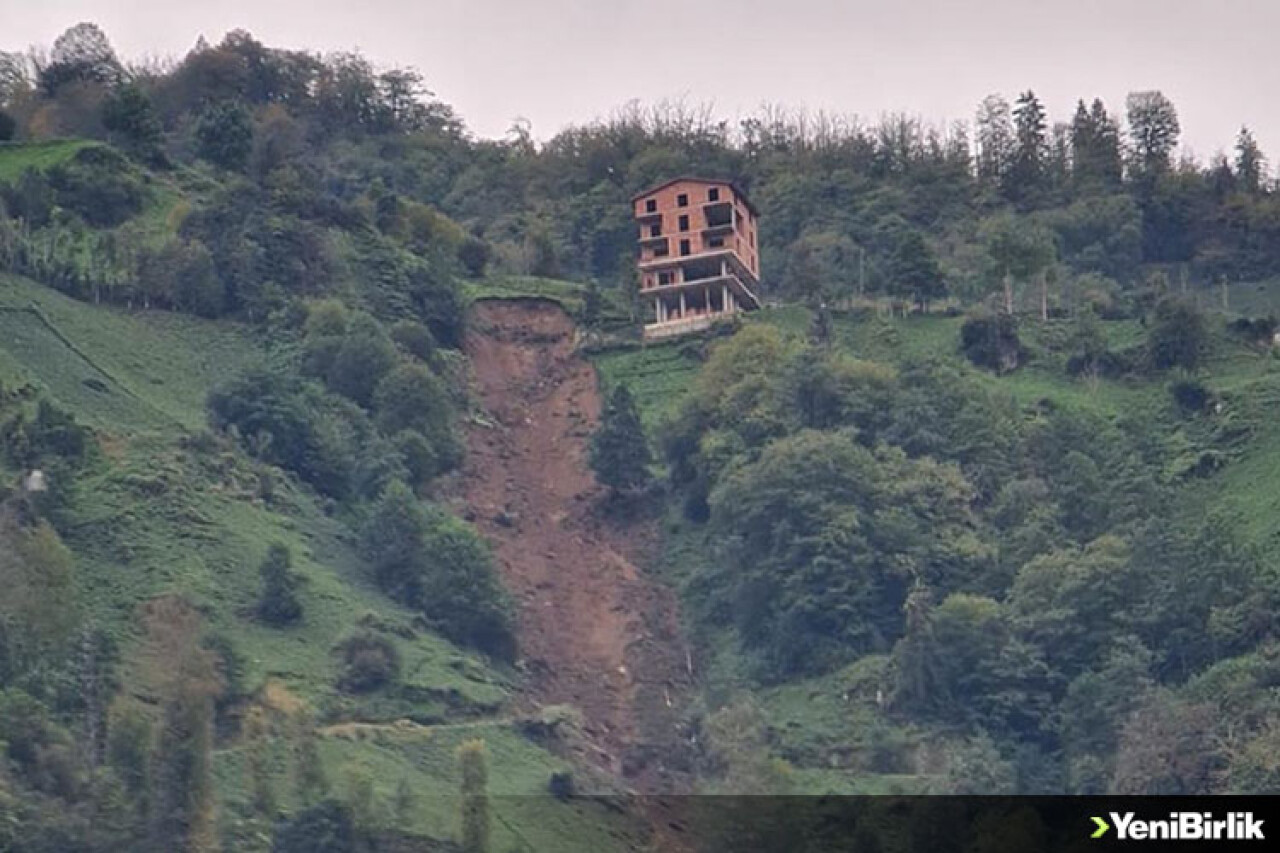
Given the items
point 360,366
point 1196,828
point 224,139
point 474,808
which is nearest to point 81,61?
point 224,139

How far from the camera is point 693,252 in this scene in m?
78.7

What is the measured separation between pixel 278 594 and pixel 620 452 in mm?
12424

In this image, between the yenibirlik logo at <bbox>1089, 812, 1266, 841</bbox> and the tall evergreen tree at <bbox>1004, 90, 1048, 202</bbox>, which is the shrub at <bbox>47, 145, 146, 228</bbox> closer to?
the tall evergreen tree at <bbox>1004, 90, 1048, 202</bbox>

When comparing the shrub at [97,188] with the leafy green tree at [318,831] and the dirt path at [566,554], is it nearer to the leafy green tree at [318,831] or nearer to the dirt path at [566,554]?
the dirt path at [566,554]

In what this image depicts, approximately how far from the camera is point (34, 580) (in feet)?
172

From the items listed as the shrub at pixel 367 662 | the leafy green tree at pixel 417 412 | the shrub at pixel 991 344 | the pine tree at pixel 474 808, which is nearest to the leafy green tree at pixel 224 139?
the leafy green tree at pixel 417 412

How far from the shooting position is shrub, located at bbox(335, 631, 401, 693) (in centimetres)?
5512

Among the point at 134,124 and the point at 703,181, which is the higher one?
the point at 134,124

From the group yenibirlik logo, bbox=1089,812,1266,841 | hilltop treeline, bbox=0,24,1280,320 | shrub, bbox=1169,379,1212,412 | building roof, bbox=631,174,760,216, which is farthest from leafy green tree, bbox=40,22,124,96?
yenibirlik logo, bbox=1089,812,1266,841

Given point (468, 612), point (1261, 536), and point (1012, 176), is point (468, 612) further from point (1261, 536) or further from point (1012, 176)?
point (1012, 176)

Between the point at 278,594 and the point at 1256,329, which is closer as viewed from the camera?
the point at 278,594

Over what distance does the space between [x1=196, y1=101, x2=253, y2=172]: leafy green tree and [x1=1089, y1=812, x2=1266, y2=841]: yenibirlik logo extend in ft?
176

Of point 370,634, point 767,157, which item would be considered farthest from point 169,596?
point 767,157

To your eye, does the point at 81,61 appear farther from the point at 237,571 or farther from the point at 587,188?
the point at 237,571
